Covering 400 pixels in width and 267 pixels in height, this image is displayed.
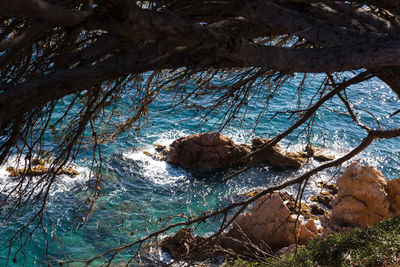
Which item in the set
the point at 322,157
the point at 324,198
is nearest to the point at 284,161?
the point at 322,157

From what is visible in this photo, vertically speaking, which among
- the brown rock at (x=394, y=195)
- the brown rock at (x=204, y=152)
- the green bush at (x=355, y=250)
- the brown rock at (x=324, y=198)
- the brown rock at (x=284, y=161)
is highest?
the green bush at (x=355, y=250)

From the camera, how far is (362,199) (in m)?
10.8

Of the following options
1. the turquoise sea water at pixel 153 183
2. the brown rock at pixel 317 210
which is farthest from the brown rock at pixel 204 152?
the brown rock at pixel 317 210

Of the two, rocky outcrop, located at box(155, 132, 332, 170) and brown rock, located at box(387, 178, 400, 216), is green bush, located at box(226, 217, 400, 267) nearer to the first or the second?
brown rock, located at box(387, 178, 400, 216)

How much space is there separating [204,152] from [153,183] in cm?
247

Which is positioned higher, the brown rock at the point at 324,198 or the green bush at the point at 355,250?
the green bush at the point at 355,250

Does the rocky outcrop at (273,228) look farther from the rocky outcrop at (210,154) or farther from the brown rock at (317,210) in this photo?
the rocky outcrop at (210,154)

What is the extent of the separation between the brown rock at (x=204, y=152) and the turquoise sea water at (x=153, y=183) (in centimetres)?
44

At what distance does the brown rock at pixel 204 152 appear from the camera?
15.0 m

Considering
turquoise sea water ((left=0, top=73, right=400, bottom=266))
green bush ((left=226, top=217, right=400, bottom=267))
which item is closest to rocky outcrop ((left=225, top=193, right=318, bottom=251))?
turquoise sea water ((left=0, top=73, right=400, bottom=266))

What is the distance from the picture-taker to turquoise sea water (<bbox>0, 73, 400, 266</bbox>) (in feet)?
35.1

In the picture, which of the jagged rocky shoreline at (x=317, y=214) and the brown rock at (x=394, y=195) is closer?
the jagged rocky shoreline at (x=317, y=214)

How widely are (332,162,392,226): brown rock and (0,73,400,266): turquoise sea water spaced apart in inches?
70.4

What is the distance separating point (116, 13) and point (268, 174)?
527 inches
